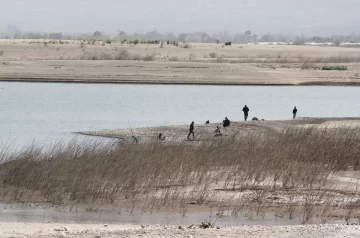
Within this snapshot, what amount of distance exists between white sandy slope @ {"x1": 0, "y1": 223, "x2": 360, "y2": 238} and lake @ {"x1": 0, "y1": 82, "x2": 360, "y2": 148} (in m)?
10.5

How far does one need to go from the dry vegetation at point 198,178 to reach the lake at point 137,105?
6211 millimetres

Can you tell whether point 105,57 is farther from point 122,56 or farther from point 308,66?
point 308,66

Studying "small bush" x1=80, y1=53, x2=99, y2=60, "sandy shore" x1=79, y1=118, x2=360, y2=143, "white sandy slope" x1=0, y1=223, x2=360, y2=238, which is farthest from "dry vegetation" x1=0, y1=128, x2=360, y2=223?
"small bush" x1=80, y1=53, x2=99, y2=60

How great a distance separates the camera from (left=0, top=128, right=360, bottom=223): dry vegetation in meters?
15.7

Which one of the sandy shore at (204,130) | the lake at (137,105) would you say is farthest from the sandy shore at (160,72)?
the sandy shore at (204,130)

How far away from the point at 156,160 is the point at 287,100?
2535cm

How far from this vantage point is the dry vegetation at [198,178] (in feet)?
51.5

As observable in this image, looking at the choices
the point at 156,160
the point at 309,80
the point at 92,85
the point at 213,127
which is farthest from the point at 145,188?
the point at 309,80

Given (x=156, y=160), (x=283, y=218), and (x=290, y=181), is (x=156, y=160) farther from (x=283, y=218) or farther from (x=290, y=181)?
(x=283, y=218)

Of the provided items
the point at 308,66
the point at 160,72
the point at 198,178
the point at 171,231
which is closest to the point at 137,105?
the point at 160,72

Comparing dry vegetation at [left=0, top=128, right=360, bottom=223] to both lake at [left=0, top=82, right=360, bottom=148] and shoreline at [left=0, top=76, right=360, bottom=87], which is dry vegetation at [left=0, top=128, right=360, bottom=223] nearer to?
lake at [left=0, top=82, right=360, bottom=148]

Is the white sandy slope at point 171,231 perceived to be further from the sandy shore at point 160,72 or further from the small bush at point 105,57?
the small bush at point 105,57

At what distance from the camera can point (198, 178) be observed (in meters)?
17.3

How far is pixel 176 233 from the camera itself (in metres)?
12.3
